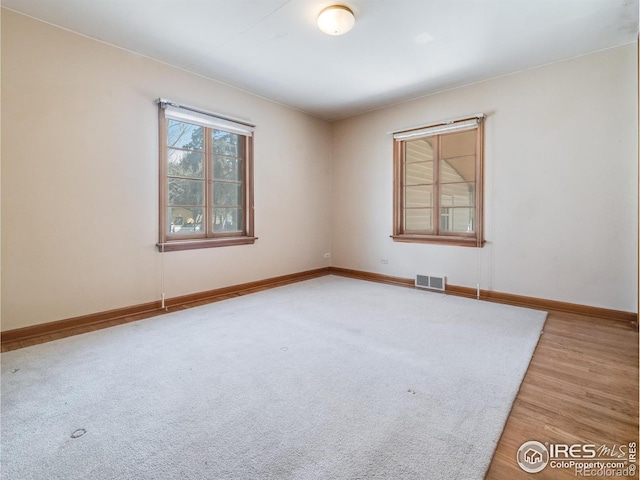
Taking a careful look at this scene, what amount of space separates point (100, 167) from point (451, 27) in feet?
11.7

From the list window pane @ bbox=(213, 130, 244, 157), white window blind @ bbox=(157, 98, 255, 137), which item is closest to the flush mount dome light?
white window blind @ bbox=(157, 98, 255, 137)

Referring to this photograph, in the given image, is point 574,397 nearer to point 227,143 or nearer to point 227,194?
point 227,194

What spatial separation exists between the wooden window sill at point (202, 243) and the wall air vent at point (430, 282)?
97.2 inches

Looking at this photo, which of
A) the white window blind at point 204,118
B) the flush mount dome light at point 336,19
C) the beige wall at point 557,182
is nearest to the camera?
the flush mount dome light at point 336,19

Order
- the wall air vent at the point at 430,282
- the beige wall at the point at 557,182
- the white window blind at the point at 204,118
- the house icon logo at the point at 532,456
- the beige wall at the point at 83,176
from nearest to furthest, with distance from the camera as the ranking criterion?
the house icon logo at the point at 532,456
the beige wall at the point at 83,176
the beige wall at the point at 557,182
the white window blind at the point at 204,118
the wall air vent at the point at 430,282

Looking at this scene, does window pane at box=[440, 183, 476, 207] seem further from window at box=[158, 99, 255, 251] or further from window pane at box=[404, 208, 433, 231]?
window at box=[158, 99, 255, 251]

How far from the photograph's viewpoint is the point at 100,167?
10.1 feet

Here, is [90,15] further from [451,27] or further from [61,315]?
[451,27]

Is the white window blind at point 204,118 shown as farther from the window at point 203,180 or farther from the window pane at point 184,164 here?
the window pane at point 184,164

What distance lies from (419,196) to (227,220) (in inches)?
112

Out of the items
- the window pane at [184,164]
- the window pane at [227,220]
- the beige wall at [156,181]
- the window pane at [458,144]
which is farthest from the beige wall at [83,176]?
the window pane at [458,144]

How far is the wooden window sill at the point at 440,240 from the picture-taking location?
13.5ft

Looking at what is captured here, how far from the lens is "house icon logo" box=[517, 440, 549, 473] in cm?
133

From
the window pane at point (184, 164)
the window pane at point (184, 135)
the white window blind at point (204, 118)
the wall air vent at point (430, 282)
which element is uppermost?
the white window blind at point (204, 118)
